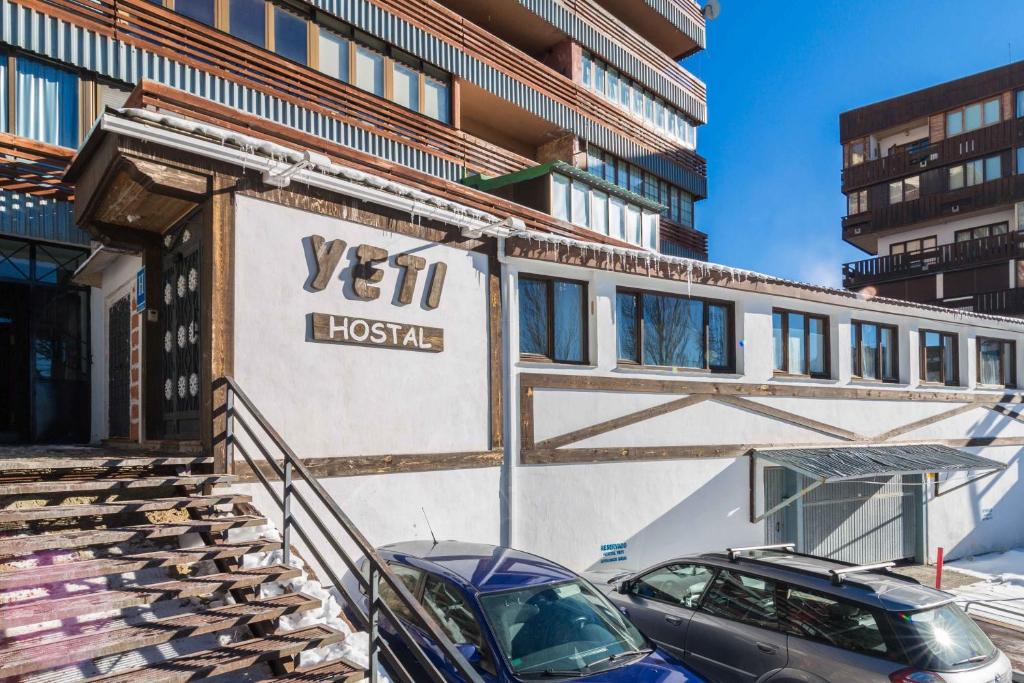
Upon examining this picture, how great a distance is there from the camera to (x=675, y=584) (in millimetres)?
7516

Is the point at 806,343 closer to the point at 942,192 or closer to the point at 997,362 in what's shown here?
the point at 997,362

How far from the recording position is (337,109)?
14617mm

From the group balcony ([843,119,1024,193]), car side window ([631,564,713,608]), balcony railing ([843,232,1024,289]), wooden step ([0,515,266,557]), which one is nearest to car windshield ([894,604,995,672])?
car side window ([631,564,713,608])

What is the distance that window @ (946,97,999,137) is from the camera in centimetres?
3293

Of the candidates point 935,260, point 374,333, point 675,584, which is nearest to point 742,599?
point 675,584

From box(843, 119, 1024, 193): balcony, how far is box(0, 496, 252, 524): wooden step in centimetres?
3702

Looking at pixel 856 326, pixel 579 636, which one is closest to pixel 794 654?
pixel 579 636

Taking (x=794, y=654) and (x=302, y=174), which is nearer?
(x=794, y=654)

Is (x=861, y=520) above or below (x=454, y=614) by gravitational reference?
below

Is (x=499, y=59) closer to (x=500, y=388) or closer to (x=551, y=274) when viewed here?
(x=551, y=274)

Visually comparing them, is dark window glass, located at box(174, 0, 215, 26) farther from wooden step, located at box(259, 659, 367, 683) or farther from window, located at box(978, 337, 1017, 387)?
window, located at box(978, 337, 1017, 387)

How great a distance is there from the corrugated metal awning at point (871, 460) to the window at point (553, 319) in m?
4.35

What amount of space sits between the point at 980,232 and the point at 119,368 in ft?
117

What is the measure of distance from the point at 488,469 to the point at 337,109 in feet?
28.8
